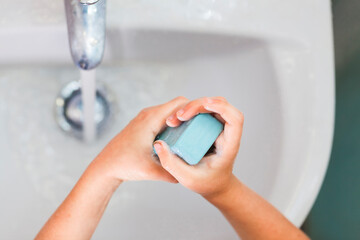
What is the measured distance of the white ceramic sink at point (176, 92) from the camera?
51 centimetres

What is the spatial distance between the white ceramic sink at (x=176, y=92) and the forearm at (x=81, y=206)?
11cm

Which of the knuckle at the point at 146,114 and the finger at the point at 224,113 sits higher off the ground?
the finger at the point at 224,113

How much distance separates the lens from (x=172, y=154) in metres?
0.36

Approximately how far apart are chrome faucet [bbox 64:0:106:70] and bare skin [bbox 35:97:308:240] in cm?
8

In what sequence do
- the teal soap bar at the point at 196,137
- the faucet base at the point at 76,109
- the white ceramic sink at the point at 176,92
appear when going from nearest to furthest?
the teal soap bar at the point at 196,137, the white ceramic sink at the point at 176,92, the faucet base at the point at 76,109

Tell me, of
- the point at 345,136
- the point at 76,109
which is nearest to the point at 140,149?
the point at 76,109

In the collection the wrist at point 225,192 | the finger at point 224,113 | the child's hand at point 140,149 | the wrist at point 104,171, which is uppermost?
the finger at point 224,113

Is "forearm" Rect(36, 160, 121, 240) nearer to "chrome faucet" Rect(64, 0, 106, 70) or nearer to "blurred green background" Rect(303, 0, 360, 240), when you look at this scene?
"chrome faucet" Rect(64, 0, 106, 70)

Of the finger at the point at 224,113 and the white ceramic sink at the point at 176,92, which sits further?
the white ceramic sink at the point at 176,92

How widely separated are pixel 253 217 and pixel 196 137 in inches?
6.0

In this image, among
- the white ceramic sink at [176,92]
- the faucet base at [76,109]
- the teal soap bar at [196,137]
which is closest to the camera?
the teal soap bar at [196,137]

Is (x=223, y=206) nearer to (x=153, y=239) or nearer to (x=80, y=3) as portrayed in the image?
(x=153, y=239)

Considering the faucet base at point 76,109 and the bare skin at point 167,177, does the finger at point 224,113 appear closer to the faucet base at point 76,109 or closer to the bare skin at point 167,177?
the bare skin at point 167,177

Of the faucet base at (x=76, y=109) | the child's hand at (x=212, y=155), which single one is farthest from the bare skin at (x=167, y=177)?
the faucet base at (x=76, y=109)
